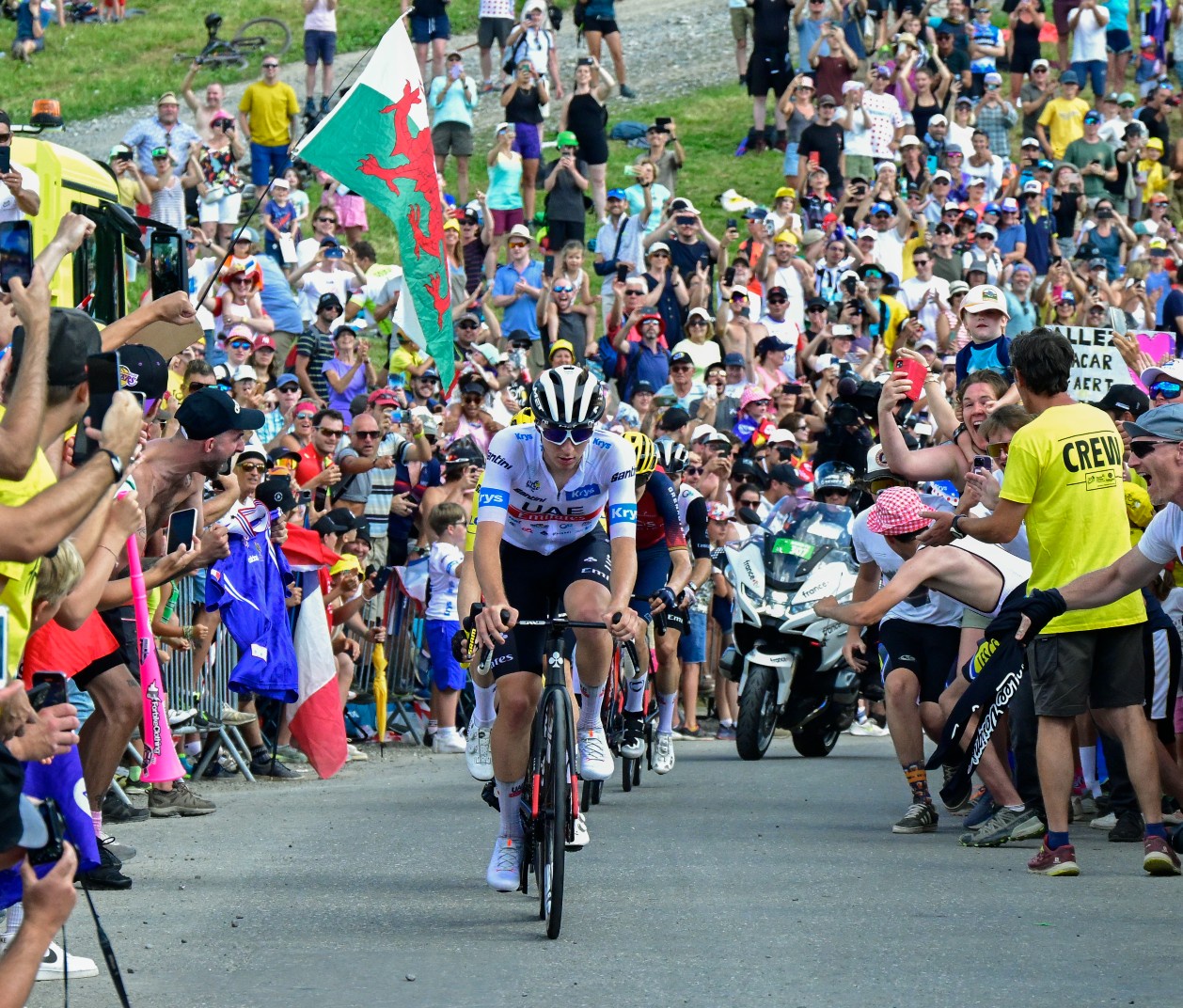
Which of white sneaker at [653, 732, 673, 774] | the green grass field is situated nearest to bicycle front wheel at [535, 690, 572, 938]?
white sneaker at [653, 732, 673, 774]

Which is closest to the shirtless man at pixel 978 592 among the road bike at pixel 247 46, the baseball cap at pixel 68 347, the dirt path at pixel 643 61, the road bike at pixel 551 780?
the road bike at pixel 551 780

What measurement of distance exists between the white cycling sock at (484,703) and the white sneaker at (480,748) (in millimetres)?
27

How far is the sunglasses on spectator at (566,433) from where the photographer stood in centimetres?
891

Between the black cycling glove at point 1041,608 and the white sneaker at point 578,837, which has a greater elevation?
the black cycling glove at point 1041,608

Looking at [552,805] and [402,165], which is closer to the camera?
[552,805]

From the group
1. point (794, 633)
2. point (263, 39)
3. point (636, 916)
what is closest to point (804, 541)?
point (794, 633)

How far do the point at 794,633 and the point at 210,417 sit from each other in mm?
6552

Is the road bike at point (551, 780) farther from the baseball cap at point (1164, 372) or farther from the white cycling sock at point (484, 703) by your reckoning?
the baseball cap at point (1164, 372)

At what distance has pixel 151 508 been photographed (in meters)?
10.0

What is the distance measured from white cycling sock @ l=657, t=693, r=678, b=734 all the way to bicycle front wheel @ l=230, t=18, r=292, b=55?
867 inches

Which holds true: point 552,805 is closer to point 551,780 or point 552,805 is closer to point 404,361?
point 551,780

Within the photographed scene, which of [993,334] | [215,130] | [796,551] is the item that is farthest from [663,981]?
[215,130]

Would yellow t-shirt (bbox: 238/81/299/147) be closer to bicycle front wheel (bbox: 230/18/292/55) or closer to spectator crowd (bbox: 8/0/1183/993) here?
spectator crowd (bbox: 8/0/1183/993)

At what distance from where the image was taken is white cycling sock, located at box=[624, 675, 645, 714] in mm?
13531
